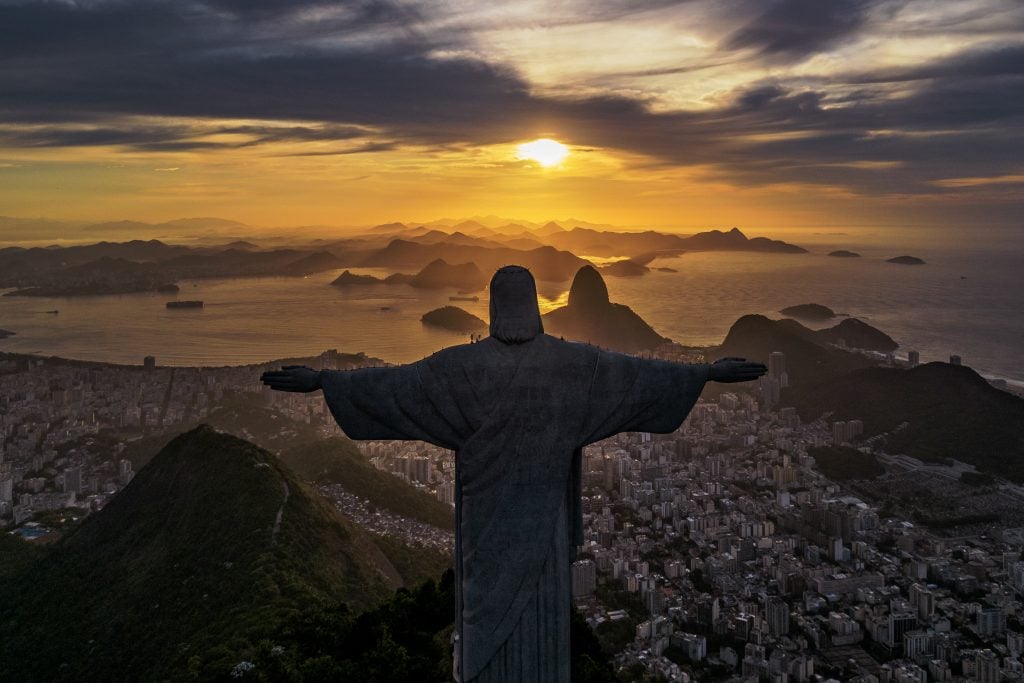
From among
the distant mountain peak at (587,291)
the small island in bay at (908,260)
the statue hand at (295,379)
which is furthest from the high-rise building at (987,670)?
the small island in bay at (908,260)

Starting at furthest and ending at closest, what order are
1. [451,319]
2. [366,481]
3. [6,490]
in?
[451,319], [6,490], [366,481]

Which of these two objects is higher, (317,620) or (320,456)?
(317,620)

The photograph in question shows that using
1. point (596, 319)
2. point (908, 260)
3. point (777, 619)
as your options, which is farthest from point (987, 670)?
point (908, 260)

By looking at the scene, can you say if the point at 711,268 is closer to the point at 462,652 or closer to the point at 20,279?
the point at 20,279

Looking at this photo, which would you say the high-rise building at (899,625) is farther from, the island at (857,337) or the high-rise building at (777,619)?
the island at (857,337)

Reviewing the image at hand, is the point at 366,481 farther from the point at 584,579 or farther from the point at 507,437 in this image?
the point at 507,437

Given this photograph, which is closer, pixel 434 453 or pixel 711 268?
pixel 434 453

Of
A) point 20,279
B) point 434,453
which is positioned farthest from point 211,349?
point 20,279
